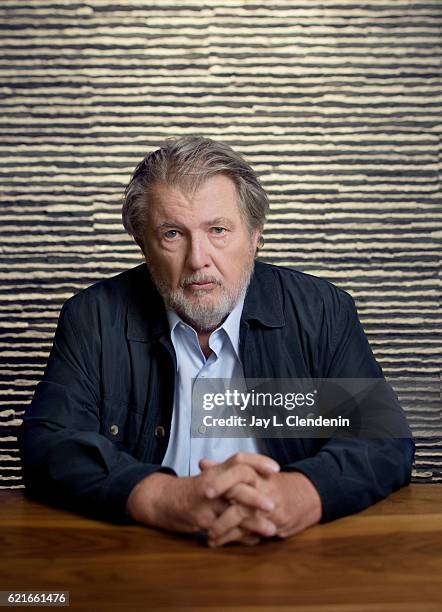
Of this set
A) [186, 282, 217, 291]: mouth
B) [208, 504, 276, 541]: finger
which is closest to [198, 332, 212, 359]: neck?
[186, 282, 217, 291]: mouth

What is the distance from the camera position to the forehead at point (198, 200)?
1627 millimetres

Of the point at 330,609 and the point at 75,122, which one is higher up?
the point at 75,122

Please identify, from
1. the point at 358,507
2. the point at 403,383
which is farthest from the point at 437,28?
the point at 358,507

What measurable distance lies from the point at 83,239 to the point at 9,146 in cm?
42

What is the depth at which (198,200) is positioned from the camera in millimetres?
1632

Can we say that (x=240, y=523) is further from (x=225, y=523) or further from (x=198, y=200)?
(x=198, y=200)

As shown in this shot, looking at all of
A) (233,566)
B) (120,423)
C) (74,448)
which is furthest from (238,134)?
(233,566)

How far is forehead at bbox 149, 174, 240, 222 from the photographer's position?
1627mm

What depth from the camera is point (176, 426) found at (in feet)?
5.42

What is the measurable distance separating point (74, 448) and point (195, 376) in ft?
1.47

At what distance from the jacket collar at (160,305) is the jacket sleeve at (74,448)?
0.11 m

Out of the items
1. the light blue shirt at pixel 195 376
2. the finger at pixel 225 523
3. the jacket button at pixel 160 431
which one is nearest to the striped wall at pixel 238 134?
the light blue shirt at pixel 195 376

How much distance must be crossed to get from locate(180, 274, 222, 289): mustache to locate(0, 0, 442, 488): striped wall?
4.27 feet

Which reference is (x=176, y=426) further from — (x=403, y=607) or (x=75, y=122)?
(x=75, y=122)
